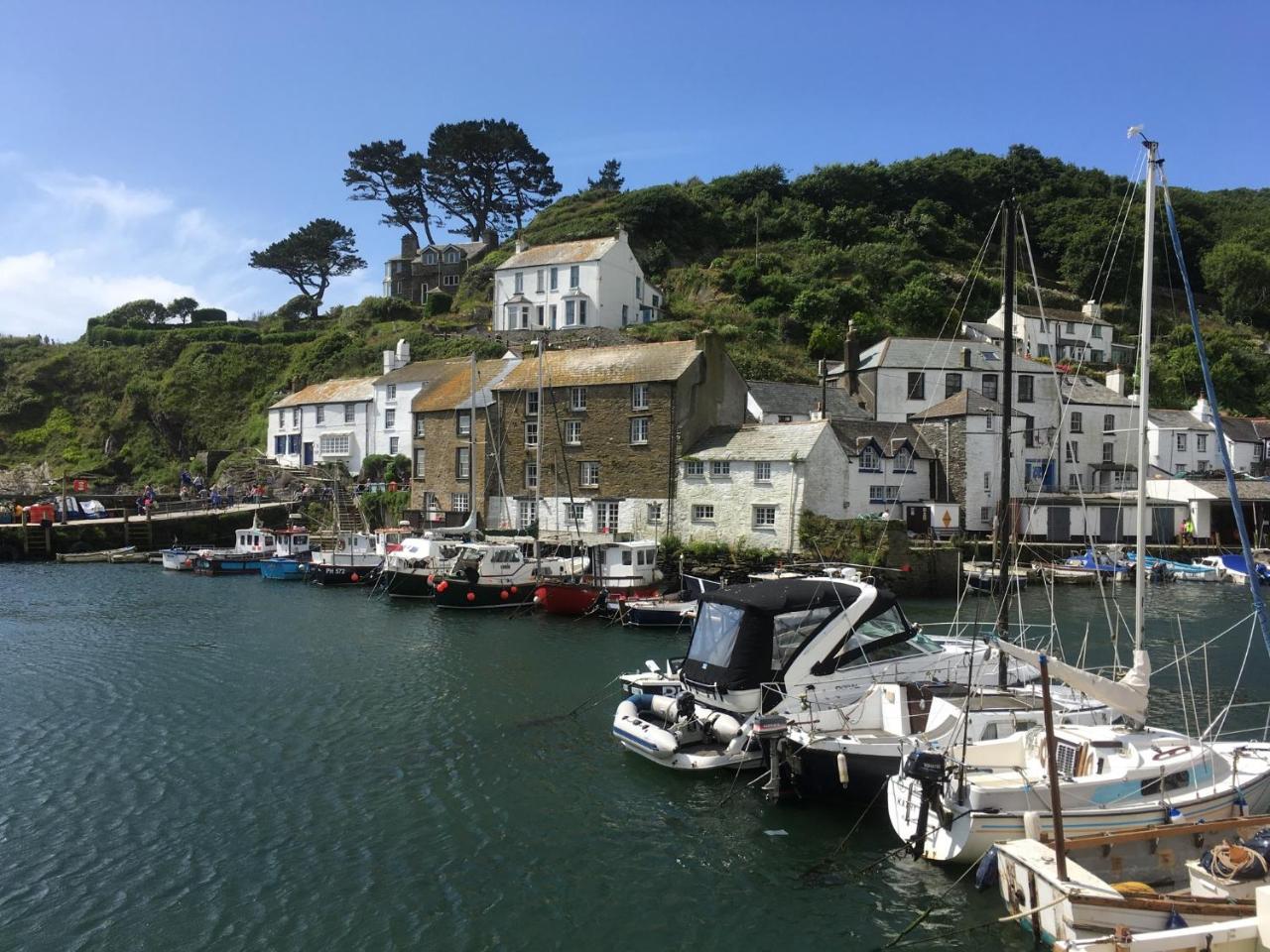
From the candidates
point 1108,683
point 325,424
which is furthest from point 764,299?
point 1108,683

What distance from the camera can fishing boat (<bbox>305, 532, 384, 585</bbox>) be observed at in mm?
48219

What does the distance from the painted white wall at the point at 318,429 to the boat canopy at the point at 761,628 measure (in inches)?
2200

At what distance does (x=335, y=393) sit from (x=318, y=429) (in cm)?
332

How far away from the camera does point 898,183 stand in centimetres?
11512

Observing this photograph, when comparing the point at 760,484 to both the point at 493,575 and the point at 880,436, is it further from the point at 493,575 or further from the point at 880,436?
the point at 493,575

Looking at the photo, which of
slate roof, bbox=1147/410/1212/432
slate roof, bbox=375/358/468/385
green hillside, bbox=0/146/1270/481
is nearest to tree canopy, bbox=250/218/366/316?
green hillside, bbox=0/146/1270/481

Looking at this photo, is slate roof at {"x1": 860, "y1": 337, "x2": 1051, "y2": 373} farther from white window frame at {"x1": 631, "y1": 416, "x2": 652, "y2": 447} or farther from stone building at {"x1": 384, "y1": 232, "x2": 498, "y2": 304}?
stone building at {"x1": 384, "y1": 232, "x2": 498, "y2": 304}

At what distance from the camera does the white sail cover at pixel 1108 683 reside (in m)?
14.8

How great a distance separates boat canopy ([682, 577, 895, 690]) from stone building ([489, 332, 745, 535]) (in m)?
26.3

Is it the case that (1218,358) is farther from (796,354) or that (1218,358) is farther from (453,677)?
(453,677)

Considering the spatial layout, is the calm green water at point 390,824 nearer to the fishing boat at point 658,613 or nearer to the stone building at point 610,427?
the fishing boat at point 658,613

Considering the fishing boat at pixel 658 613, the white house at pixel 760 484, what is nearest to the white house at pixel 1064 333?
the white house at pixel 760 484

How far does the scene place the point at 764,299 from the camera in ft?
280

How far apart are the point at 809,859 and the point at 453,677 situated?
48.6 feet
